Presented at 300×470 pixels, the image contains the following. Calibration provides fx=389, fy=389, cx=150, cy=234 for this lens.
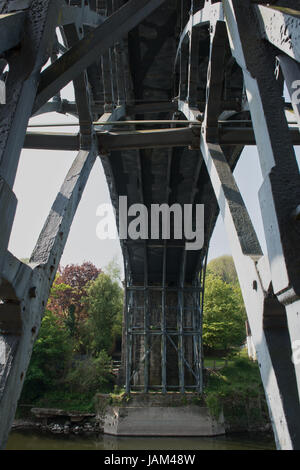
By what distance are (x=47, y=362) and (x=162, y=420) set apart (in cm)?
759

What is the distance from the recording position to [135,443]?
16156mm

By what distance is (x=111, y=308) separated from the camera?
2858 centimetres

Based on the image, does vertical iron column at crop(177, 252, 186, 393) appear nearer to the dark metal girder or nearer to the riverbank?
the riverbank

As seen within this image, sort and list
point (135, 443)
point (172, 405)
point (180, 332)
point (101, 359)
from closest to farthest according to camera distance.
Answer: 1. point (135, 443)
2. point (172, 405)
3. point (180, 332)
4. point (101, 359)

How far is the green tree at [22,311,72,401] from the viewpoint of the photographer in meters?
20.9

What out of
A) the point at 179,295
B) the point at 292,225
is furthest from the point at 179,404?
the point at 292,225

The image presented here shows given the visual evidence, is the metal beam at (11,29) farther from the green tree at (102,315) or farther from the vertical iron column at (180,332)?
the green tree at (102,315)

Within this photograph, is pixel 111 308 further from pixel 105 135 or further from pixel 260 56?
pixel 260 56

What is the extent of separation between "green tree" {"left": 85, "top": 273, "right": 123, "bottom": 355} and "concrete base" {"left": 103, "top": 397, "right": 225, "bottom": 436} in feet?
29.9

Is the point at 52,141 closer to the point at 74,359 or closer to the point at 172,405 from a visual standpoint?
the point at 172,405

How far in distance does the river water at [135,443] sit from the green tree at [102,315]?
9.59 meters

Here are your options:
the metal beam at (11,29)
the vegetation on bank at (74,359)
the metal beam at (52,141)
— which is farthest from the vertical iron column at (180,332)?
the metal beam at (11,29)

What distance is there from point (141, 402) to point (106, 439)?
2.13 m

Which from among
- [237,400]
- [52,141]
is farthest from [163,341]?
[52,141]
